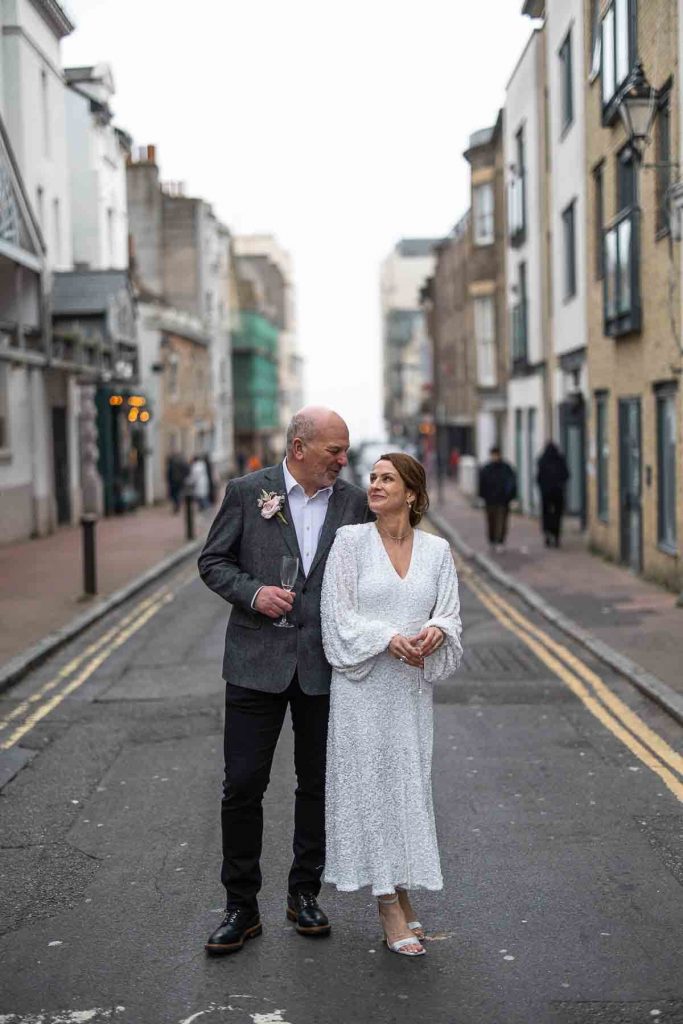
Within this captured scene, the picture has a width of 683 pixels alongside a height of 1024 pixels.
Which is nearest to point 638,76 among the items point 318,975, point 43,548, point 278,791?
point 278,791

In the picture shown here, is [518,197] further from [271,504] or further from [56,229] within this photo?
[271,504]

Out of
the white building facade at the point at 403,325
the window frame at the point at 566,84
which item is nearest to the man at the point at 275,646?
the window frame at the point at 566,84

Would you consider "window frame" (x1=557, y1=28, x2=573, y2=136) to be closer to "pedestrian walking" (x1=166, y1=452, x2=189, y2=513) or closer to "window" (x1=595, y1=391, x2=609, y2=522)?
"window" (x1=595, y1=391, x2=609, y2=522)

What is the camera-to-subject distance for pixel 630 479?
20125mm

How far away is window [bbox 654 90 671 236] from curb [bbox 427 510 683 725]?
4663 millimetres

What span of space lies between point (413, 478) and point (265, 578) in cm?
67

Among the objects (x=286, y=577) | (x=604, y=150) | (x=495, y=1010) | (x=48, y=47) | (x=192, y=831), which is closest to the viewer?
(x=495, y=1010)

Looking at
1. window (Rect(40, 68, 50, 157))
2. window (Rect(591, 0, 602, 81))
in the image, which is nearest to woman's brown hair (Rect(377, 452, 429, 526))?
window (Rect(591, 0, 602, 81))

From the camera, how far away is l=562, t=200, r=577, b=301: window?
25812 mm

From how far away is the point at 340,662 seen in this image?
498cm

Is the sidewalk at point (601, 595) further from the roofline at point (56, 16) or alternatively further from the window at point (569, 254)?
the roofline at point (56, 16)

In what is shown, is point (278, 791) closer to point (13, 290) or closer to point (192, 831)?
point (192, 831)

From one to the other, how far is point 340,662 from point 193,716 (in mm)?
5209

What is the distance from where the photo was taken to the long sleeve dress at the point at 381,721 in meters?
4.99
